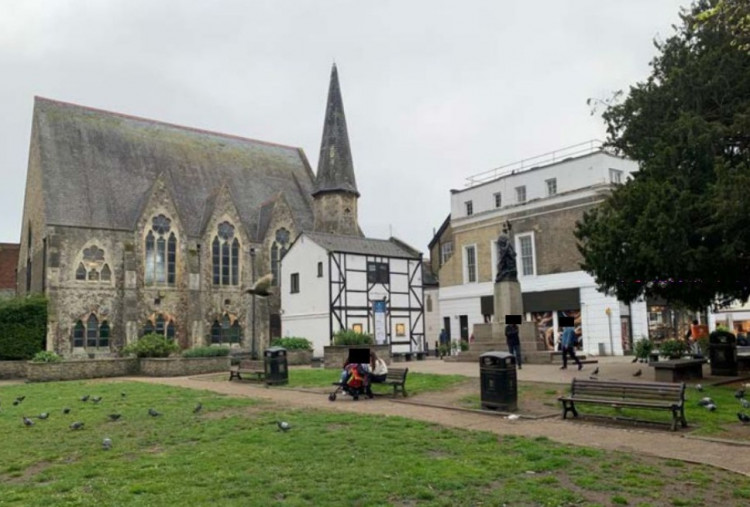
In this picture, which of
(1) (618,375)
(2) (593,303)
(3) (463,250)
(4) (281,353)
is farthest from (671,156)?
(3) (463,250)

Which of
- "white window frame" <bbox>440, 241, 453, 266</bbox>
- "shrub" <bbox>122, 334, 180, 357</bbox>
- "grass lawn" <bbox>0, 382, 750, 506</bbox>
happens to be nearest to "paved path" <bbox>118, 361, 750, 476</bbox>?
"grass lawn" <bbox>0, 382, 750, 506</bbox>

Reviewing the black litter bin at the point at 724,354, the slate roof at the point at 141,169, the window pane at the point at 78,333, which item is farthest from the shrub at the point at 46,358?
the black litter bin at the point at 724,354

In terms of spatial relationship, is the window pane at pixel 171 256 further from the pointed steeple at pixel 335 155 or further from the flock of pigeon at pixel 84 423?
the flock of pigeon at pixel 84 423

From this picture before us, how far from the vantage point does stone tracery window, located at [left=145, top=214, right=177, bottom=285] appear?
38750 millimetres

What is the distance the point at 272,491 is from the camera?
6.83 meters

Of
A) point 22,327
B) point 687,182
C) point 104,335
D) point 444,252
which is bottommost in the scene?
point 104,335

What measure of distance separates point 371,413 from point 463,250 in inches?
1233

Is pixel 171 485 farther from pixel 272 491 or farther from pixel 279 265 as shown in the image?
pixel 279 265

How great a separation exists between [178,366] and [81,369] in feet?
12.6

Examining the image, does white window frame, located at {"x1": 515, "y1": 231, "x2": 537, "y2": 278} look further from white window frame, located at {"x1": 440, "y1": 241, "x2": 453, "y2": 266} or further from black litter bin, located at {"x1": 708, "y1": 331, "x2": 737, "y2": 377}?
black litter bin, located at {"x1": 708, "y1": 331, "x2": 737, "y2": 377}

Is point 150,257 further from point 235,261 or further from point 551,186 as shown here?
point 551,186

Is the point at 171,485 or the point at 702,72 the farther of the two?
the point at 702,72

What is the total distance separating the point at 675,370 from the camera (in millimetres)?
15992

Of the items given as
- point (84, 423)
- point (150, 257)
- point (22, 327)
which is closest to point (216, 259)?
point (150, 257)
